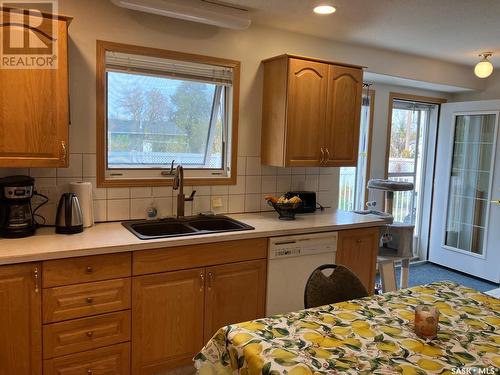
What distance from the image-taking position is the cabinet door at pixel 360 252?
3.03 metres

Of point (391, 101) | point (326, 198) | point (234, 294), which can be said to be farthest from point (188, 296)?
point (391, 101)

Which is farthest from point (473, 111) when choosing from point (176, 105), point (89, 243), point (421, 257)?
point (89, 243)

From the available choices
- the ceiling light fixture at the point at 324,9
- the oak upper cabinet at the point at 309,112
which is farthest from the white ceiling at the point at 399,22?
the oak upper cabinet at the point at 309,112

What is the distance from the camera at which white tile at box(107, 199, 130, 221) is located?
8.77ft

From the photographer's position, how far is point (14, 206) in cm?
214

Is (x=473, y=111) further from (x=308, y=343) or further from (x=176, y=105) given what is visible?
(x=308, y=343)

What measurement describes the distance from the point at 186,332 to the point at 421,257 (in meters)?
3.85

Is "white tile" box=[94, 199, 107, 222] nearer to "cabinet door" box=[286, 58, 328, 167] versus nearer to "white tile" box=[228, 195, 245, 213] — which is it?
"white tile" box=[228, 195, 245, 213]

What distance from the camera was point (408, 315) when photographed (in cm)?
163

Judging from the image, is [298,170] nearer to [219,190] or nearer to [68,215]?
[219,190]

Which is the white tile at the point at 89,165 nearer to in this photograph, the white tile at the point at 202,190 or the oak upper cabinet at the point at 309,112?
the white tile at the point at 202,190

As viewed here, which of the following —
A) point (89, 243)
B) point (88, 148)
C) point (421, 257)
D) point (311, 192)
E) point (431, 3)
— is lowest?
point (421, 257)

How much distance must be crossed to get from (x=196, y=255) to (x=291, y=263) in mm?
744

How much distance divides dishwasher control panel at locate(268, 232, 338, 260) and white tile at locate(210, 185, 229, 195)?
660mm
